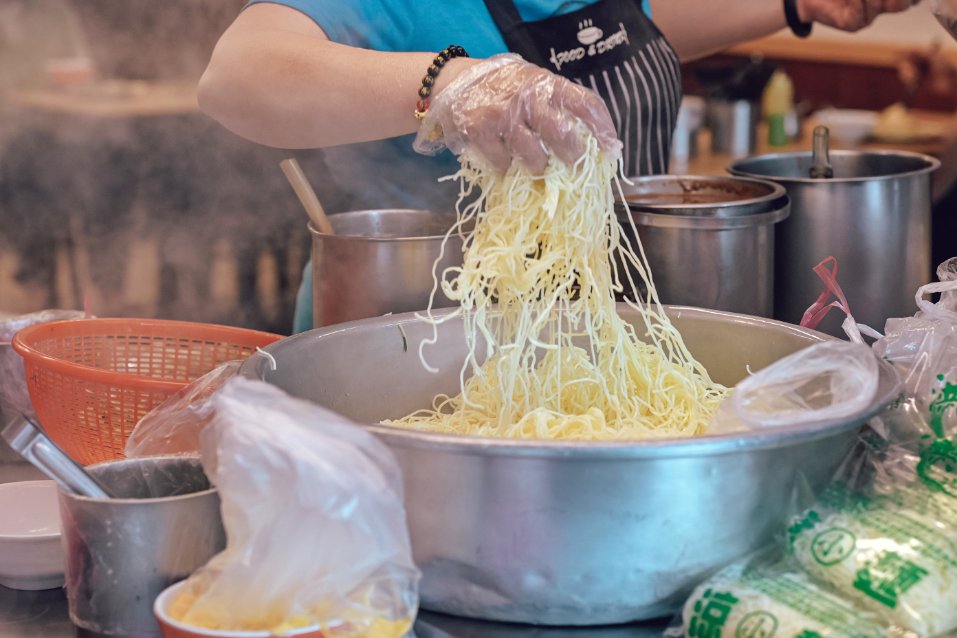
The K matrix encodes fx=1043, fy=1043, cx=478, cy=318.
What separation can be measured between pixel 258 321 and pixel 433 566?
3.43m

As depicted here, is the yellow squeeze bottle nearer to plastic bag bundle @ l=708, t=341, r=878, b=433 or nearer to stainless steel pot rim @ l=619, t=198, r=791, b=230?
stainless steel pot rim @ l=619, t=198, r=791, b=230

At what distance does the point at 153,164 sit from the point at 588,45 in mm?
2201

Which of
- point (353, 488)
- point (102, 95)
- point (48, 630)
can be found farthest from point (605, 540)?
point (102, 95)

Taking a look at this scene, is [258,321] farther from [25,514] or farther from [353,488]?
[353,488]

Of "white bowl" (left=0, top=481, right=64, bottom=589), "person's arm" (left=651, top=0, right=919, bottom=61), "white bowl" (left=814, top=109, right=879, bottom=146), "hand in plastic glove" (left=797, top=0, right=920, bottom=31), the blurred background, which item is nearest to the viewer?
"white bowl" (left=0, top=481, right=64, bottom=589)

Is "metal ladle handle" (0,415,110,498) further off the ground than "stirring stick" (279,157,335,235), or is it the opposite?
"stirring stick" (279,157,335,235)

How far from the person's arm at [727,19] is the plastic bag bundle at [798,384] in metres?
1.47

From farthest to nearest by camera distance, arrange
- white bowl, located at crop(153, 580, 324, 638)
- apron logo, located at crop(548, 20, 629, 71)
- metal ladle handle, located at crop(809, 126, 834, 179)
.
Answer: apron logo, located at crop(548, 20, 629, 71) → metal ladle handle, located at crop(809, 126, 834, 179) → white bowl, located at crop(153, 580, 324, 638)

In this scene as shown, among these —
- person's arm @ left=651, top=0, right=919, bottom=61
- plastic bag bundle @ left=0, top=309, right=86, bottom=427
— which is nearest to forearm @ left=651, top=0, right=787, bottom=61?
person's arm @ left=651, top=0, right=919, bottom=61

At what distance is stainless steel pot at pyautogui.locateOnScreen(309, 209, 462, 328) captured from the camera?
61.6 inches

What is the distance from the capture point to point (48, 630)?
1.12m

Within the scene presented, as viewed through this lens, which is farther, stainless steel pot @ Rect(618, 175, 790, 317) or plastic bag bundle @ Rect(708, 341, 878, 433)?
stainless steel pot @ Rect(618, 175, 790, 317)

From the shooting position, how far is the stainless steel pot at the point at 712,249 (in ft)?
5.16

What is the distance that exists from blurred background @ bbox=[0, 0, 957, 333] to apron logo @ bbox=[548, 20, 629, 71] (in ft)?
2.68
